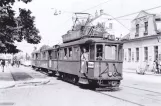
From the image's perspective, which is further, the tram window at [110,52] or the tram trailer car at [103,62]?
the tram window at [110,52]

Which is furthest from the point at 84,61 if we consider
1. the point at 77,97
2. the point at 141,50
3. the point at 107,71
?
the point at 141,50

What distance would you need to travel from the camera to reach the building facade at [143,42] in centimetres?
3288

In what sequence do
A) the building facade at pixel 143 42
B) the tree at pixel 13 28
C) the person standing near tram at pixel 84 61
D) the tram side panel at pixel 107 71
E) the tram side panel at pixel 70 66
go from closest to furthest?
1. the tram side panel at pixel 107 71
2. the person standing near tram at pixel 84 61
3. the tram side panel at pixel 70 66
4. the tree at pixel 13 28
5. the building facade at pixel 143 42

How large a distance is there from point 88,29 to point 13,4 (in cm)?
701

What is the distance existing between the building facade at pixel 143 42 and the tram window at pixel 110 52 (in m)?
18.1

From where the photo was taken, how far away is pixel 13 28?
19.9 m

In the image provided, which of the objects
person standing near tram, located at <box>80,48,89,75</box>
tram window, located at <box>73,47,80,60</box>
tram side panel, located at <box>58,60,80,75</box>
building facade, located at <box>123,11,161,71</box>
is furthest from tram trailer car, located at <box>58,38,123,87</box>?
building facade, located at <box>123,11,161,71</box>

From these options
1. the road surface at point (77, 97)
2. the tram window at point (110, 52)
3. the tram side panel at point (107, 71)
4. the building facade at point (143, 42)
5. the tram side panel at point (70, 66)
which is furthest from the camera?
the building facade at point (143, 42)

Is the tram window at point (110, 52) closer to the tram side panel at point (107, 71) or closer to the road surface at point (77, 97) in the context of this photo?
the tram side panel at point (107, 71)

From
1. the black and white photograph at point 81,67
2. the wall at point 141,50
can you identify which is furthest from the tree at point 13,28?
the wall at point 141,50

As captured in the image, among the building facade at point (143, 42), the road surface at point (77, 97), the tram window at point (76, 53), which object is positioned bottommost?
the road surface at point (77, 97)

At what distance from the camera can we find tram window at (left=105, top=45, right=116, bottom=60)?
14.3 m

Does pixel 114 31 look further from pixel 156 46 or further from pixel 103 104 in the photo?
pixel 103 104

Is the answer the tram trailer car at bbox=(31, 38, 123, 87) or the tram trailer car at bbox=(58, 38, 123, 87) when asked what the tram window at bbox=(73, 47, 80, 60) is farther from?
the tram trailer car at bbox=(58, 38, 123, 87)
